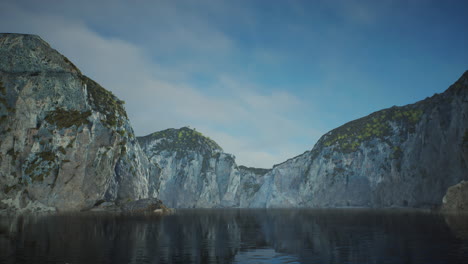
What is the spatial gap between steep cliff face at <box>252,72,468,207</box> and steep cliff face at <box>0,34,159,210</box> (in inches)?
3649

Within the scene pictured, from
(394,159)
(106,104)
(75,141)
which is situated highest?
(106,104)

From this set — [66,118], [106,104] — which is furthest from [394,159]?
[66,118]

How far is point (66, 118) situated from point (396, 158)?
13308cm

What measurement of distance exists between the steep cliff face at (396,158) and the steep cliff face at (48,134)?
92.7 metres

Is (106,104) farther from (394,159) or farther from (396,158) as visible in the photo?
(396,158)

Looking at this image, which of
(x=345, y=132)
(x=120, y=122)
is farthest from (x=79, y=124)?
(x=345, y=132)

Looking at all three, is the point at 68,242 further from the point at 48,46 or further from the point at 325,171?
the point at 325,171

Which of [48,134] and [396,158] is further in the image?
[396,158]

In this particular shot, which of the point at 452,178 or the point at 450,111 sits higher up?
the point at 450,111

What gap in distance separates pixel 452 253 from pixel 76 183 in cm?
7934

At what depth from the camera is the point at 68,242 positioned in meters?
23.7

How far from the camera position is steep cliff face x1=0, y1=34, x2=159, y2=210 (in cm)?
7481

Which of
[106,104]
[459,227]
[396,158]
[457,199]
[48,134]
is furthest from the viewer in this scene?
[396,158]

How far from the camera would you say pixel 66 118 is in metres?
82.0
